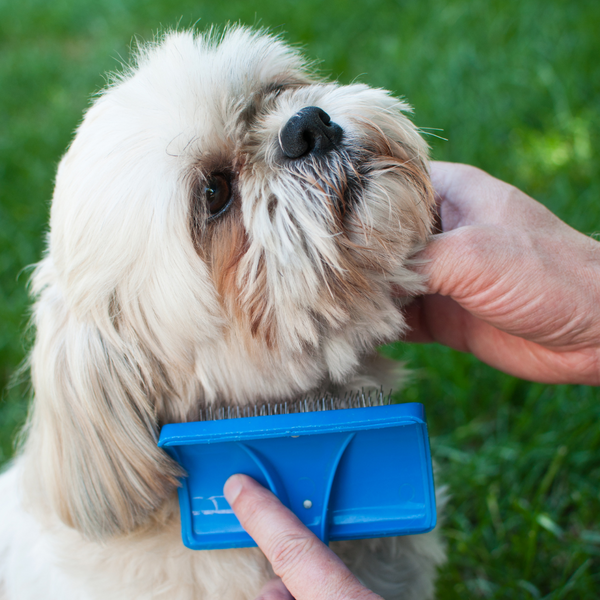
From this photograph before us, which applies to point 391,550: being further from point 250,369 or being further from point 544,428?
point 544,428

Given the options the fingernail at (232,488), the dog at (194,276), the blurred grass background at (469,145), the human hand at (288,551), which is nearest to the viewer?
the human hand at (288,551)

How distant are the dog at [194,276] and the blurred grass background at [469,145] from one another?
0.69m

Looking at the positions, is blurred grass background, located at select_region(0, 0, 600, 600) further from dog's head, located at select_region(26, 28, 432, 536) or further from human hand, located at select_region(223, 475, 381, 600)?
human hand, located at select_region(223, 475, 381, 600)

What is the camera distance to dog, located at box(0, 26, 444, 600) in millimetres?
1334

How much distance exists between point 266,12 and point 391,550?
453 centimetres

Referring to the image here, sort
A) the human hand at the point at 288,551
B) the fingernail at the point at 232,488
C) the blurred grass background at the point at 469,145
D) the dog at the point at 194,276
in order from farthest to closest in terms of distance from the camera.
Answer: the blurred grass background at the point at 469,145
the fingernail at the point at 232,488
the dog at the point at 194,276
the human hand at the point at 288,551

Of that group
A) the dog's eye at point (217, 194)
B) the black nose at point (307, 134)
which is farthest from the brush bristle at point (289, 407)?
the black nose at point (307, 134)

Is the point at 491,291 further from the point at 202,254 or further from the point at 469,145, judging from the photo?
the point at 469,145

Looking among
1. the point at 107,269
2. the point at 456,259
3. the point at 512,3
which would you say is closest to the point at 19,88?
the point at 512,3

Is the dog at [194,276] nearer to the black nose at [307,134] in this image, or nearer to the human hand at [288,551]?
the black nose at [307,134]

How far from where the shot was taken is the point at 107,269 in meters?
1.37

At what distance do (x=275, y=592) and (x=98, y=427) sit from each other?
60 cm

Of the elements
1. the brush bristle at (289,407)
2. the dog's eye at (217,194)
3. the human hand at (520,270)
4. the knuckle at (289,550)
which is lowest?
the knuckle at (289,550)

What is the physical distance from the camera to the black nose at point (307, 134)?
133 centimetres
